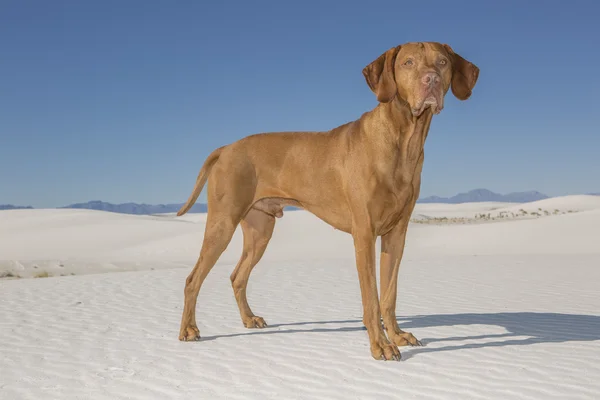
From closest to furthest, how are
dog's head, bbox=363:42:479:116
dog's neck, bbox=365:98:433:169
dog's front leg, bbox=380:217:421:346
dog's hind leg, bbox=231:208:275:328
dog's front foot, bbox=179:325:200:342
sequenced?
1. dog's head, bbox=363:42:479:116
2. dog's neck, bbox=365:98:433:169
3. dog's front leg, bbox=380:217:421:346
4. dog's front foot, bbox=179:325:200:342
5. dog's hind leg, bbox=231:208:275:328

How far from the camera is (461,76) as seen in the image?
5637 mm

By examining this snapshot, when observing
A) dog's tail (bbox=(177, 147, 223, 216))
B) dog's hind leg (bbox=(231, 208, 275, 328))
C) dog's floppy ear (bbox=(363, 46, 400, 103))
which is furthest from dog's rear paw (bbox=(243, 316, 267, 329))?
dog's floppy ear (bbox=(363, 46, 400, 103))

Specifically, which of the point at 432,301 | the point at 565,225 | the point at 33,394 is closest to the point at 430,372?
the point at 33,394

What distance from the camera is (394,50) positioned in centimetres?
549

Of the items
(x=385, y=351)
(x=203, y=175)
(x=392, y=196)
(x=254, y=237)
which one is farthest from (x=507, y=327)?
(x=203, y=175)

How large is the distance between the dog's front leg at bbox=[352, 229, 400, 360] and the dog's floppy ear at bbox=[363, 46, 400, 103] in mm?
1268

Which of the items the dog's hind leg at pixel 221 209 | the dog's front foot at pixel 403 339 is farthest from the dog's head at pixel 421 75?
the dog's front foot at pixel 403 339

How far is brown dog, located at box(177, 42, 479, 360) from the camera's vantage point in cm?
546

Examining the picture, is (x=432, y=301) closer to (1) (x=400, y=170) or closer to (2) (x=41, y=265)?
(1) (x=400, y=170)

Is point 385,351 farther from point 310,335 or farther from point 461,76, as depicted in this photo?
point 461,76

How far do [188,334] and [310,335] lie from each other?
53.6 inches

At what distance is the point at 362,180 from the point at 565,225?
21.8m

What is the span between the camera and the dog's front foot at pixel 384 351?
5.64 metres

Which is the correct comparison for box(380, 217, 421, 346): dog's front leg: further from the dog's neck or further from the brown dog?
the dog's neck
